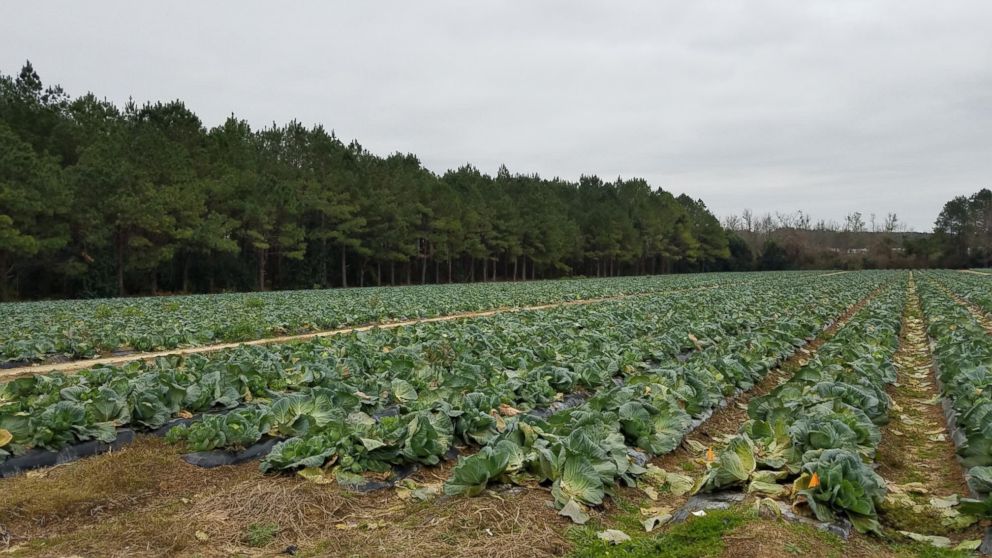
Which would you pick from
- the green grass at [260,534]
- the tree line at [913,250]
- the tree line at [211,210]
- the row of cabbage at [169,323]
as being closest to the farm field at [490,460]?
the green grass at [260,534]

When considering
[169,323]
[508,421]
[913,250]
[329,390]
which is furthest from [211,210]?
[913,250]

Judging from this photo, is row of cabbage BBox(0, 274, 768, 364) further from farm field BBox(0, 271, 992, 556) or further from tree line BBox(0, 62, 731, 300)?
tree line BBox(0, 62, 731, 300)

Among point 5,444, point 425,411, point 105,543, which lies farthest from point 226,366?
point 105,543

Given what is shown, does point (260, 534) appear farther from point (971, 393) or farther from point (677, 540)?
point (971, 393)

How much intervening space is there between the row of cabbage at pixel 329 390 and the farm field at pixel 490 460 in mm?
29

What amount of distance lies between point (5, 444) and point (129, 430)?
1.01 m

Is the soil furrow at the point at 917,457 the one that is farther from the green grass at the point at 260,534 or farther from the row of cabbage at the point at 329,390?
the green grass at the point at 260,534

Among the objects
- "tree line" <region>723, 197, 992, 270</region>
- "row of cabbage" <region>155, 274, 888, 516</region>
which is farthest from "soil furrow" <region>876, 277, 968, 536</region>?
"tree line" <region>723, 197, 992, 270</region>

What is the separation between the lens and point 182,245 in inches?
1517

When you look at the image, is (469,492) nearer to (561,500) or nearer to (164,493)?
(561,500)

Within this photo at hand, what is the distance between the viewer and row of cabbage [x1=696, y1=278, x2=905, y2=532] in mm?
4230

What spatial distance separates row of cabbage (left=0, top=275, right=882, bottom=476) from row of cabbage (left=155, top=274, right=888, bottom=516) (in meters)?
0.02

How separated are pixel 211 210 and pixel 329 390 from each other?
124 ft

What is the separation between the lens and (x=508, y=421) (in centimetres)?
580
